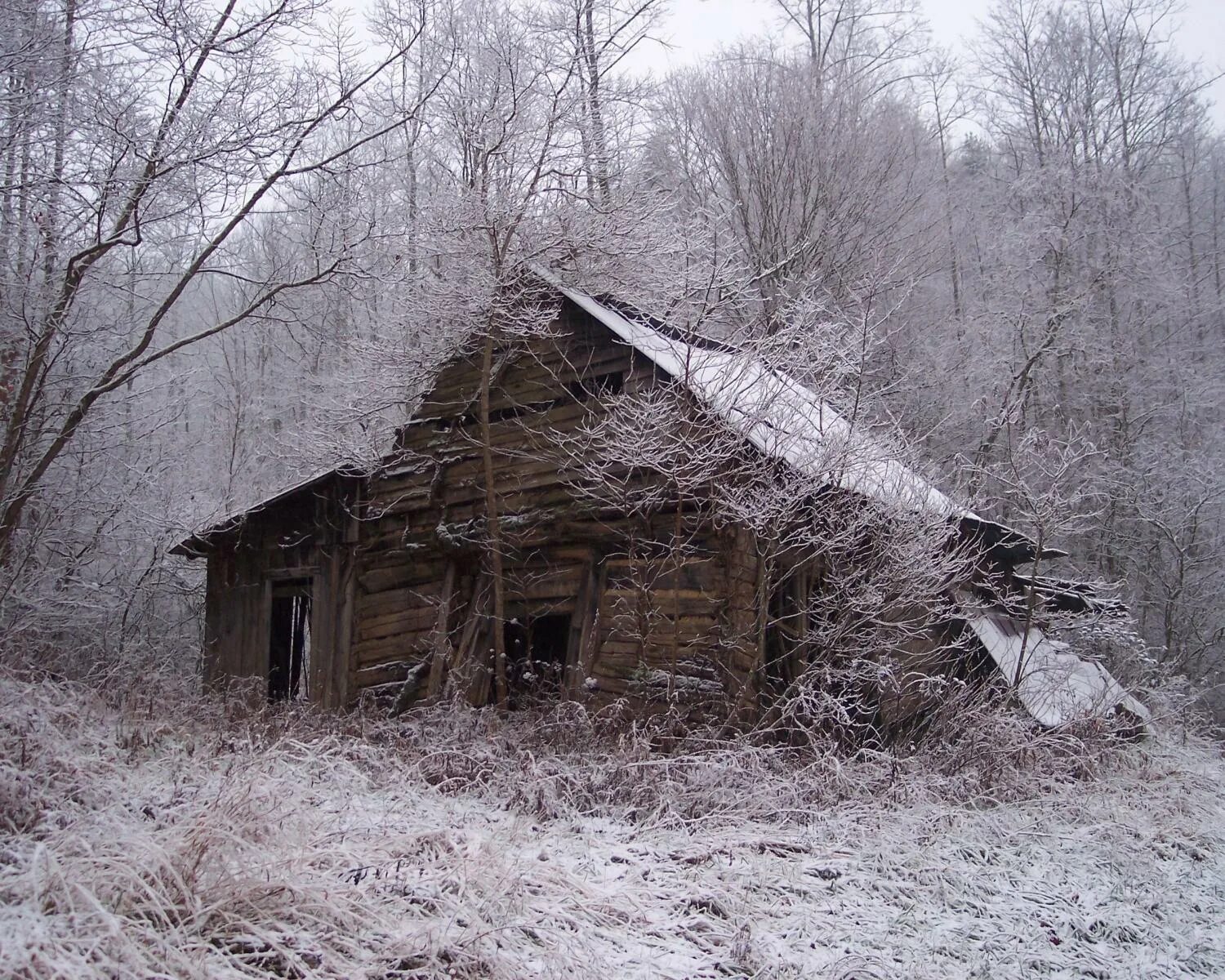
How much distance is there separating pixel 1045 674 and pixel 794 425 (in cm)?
400

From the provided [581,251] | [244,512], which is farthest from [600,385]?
[244,512]

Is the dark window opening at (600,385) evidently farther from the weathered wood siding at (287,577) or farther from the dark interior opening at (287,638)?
the dark interior opening at (287,638)

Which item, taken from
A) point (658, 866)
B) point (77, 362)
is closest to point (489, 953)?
point (658, 866)

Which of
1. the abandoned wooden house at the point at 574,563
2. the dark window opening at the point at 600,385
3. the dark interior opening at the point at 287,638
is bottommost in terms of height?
the dark interior opening at the point at 287,638

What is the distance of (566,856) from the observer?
542 centimetres

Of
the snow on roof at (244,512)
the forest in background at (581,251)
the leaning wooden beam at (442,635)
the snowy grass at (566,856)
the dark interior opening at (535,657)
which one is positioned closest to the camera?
the snowy grass at (566,856)

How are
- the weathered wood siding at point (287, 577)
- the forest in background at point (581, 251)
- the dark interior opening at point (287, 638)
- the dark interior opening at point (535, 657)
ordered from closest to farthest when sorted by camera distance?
1. the forest in background at point (581, 251)
2. the dark interior opening at point (535, 657)
3. the weathered wood siding at point (287, 577)
4. the dark interior opening at point (287, 638)

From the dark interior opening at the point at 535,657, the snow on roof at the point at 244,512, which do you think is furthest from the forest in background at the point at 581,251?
the dark interior opening at the point at 535,657

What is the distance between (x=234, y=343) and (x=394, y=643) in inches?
645

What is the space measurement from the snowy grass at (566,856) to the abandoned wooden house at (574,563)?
4.93 feet

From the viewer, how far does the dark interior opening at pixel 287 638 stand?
13727 mm

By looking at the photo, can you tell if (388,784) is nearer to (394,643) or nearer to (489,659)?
(489,659)

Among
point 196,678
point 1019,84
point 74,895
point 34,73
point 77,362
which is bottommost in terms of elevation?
point 196,678

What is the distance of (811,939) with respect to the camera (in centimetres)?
465
